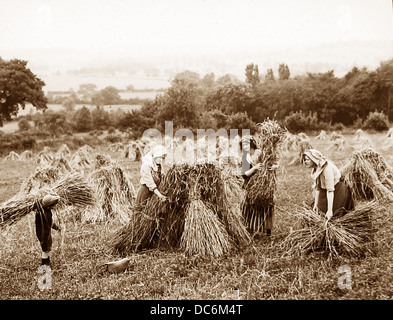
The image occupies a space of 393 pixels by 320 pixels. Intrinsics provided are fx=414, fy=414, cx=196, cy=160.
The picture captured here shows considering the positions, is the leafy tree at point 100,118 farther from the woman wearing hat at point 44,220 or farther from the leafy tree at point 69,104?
the woman wearing hat at point 44,220

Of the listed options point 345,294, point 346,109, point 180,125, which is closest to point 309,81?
point 346,109

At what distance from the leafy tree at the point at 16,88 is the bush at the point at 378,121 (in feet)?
35.4

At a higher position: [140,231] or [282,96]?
[282,96]

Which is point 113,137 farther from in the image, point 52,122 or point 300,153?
point 300,153

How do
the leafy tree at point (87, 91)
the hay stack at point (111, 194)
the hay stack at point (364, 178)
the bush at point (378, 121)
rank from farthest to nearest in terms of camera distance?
the leafy tree at point (87, 91)
the bush at point (378, 121)
the hay stack at point (111, 194)
the hay stack at point (364, 178)

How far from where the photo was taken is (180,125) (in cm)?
1639

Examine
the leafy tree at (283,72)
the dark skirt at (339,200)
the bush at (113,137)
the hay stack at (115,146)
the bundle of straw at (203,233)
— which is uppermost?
the leafy tree at (283,72)

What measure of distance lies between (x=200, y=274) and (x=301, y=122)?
1245 cm

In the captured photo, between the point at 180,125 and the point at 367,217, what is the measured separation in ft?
38.3

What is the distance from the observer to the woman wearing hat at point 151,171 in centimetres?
598

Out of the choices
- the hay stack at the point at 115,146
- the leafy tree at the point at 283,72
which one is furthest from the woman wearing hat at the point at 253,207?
the hay stack at the point at 115,146

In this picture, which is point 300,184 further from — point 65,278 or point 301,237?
point 65,278
